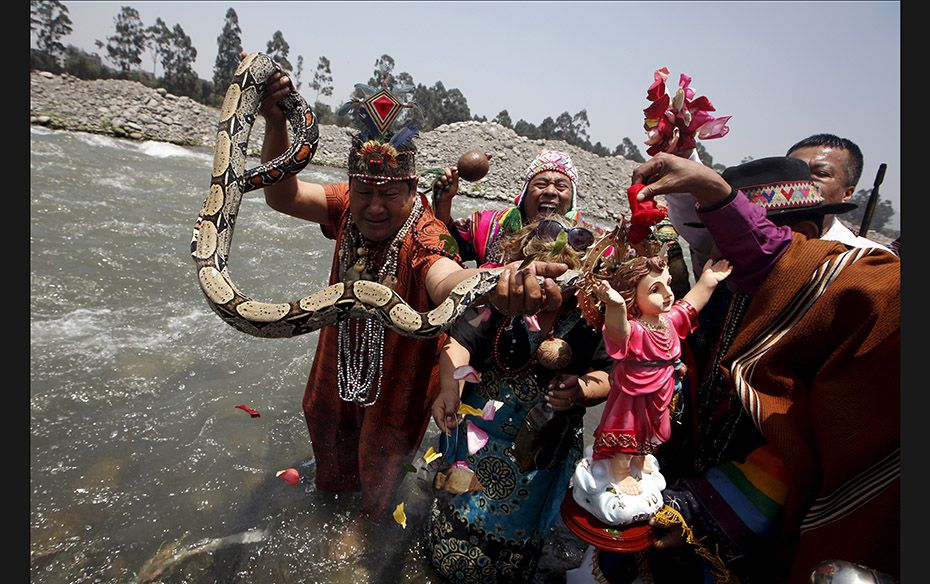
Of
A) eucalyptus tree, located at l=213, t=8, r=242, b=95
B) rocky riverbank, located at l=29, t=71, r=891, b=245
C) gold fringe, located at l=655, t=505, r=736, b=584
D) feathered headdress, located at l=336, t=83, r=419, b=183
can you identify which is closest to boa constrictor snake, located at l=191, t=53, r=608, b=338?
feathered headdress, located at l=336, t=83, r=419, b=183

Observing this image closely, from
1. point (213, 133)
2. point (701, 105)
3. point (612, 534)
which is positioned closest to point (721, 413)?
point (612, 534)

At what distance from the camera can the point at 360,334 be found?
3033 millimetres

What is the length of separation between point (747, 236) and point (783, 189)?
0.48 metres

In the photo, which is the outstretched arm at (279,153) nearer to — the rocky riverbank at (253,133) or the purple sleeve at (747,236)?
the purple sleeve at (747,236)

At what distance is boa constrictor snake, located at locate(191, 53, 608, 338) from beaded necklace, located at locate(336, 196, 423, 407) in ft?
1.03

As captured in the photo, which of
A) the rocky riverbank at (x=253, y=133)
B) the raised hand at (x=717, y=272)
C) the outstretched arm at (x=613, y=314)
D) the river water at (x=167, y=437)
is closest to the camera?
the outstretched arm at (x=613, y=314)

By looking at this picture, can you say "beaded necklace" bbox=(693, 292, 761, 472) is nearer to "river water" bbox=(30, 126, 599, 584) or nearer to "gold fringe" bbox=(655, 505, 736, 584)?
"gold fringe" bbox=(655, 505, 736, 584)

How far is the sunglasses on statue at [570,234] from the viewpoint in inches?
96.3

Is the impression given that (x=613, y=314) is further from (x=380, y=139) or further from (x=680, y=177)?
(x=380, y=139)

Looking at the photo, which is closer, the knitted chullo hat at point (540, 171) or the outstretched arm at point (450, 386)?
the outstretched arm at point (450, 386)

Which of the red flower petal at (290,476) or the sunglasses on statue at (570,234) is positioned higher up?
the sunglasses on statue at (570,234)

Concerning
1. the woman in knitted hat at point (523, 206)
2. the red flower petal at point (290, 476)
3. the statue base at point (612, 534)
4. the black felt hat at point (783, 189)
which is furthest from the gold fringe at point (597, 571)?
the red flower petal at point (290, 476)

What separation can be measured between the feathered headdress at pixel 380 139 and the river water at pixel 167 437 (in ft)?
8.55

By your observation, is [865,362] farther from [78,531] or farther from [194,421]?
[194,421]
